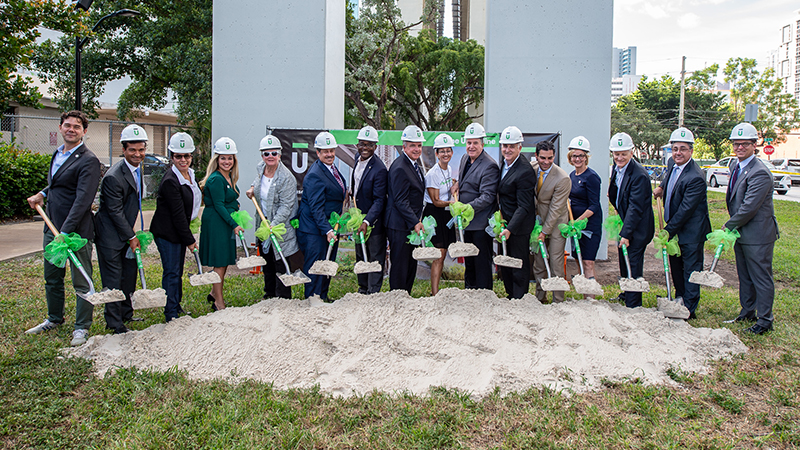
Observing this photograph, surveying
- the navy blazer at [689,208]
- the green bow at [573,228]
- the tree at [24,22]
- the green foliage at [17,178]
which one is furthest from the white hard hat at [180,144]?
the green foliage at [17,178]

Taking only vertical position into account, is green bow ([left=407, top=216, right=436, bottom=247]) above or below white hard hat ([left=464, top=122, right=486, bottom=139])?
below

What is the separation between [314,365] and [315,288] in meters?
1.61

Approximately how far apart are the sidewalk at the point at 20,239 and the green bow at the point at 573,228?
26.0 ft

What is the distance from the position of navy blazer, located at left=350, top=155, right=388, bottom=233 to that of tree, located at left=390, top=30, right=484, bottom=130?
56.3ft

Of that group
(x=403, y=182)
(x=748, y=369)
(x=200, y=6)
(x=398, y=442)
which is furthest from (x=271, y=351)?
(x=200, y=6)

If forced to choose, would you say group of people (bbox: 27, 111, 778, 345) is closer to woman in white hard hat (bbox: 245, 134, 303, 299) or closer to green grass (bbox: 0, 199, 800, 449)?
woman in white hard hat (bbox: 245, 134, 303, 299)

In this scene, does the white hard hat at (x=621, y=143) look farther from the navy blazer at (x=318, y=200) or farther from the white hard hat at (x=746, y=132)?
the navy blazer at (x=318, y=200)

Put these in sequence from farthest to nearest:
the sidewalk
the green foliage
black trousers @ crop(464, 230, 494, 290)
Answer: the green foliage
the sidewalk
black trousers @ crop(464, 230, 494, 290)

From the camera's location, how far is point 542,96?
27.7 feet

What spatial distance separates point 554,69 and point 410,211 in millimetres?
4423

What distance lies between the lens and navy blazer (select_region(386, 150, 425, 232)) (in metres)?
5.50

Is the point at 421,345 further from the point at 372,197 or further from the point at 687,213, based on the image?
the point at 687,213

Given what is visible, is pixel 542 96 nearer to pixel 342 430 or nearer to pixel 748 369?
pixel 748 369

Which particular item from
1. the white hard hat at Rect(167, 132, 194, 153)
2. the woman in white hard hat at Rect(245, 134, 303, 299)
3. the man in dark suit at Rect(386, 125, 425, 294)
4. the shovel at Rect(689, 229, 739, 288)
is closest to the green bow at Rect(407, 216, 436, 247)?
the man in dark suit at Rect(386, 125, 425, 294)
